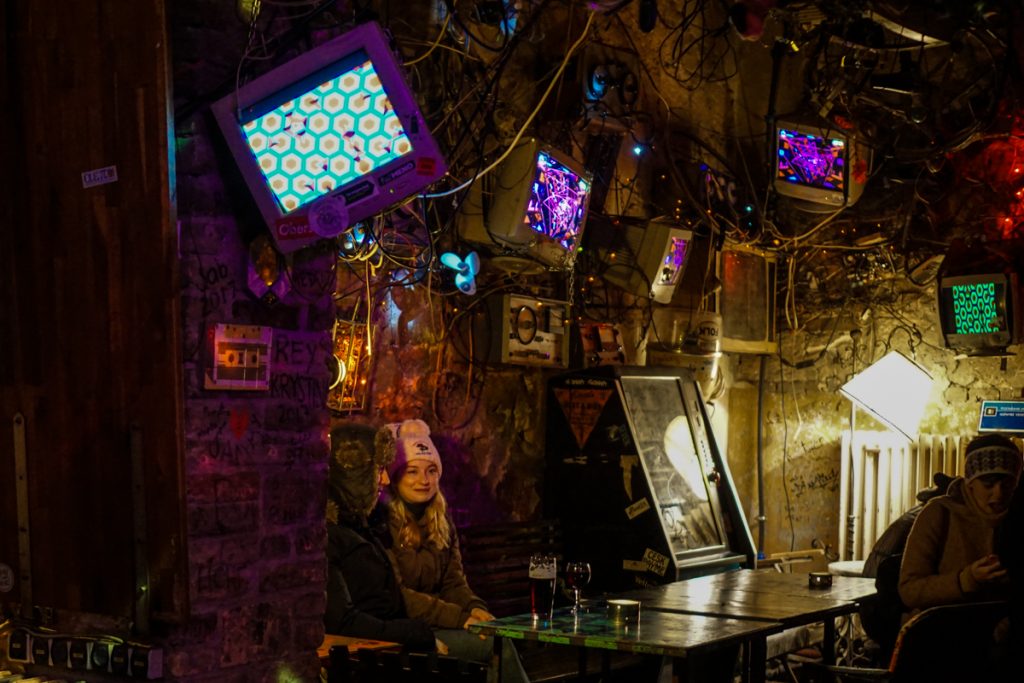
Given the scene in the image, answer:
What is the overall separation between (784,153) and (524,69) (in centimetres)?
230

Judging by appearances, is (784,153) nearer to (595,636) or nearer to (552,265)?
(552,265)

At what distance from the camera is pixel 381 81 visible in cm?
361

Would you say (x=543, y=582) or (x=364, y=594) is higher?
(x=543, y=582)

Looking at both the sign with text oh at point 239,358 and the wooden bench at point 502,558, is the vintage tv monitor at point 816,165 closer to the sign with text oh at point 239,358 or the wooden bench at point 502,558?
the wooden bench at point 502,558

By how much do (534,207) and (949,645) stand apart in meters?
2.93

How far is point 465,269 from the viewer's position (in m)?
6.65

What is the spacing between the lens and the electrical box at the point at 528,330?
7.10 m

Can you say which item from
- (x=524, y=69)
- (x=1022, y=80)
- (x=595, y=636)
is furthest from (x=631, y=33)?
(x=595, y=636)

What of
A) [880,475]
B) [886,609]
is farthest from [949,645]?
[880,475]

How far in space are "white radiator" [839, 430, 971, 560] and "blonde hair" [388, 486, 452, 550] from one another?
12.7ft

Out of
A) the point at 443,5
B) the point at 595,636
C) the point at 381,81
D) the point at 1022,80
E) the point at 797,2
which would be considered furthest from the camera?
the point at 1022,80

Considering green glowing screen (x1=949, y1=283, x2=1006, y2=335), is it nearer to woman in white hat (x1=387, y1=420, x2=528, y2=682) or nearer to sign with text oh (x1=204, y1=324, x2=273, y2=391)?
woman in white hat (x1=387, y1=420, x2=528, y2=682)

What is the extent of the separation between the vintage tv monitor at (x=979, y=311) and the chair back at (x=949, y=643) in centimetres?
302

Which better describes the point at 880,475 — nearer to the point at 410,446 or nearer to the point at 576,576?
the point at 410,446
